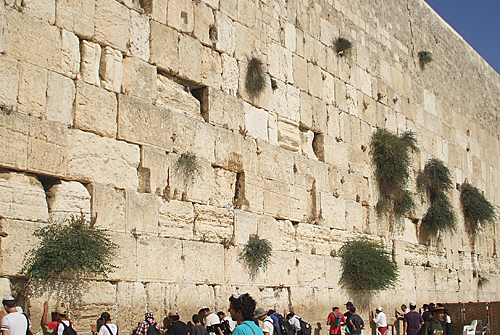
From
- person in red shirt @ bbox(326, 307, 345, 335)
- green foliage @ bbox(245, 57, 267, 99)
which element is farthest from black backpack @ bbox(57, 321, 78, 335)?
green foliage @ bbox(245, 57, 267, 99)

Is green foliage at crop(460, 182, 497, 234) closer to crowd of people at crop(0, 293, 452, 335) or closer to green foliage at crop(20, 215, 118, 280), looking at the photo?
crowd of people at crop(0, 293, 452, 335)

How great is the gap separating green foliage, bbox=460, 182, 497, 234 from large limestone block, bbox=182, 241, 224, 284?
27.6 feet

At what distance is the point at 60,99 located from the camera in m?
6.02

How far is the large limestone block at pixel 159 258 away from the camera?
6488 mm

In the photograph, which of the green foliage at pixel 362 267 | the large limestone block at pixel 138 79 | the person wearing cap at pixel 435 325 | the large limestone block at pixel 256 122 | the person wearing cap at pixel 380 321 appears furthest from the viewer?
the green foliage at pixel 362 267

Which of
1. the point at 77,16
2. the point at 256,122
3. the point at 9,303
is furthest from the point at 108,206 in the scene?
the point at 256,122

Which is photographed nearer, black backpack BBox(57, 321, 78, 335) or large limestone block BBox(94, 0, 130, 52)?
black backpack BBox(57, 321, 78, 335)

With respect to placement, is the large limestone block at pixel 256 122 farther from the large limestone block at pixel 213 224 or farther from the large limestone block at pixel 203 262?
the large limestone block at pixel 203 262

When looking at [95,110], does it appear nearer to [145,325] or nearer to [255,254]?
[145,325]

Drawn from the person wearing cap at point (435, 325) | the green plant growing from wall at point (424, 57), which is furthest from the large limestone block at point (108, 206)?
the green plant growing from wall at point (424, 57)

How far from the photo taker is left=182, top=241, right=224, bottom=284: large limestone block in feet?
23.0

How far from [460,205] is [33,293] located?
35.4ft

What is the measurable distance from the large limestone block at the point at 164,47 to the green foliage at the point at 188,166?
103cm

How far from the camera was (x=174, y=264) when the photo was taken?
6832 millimetres
